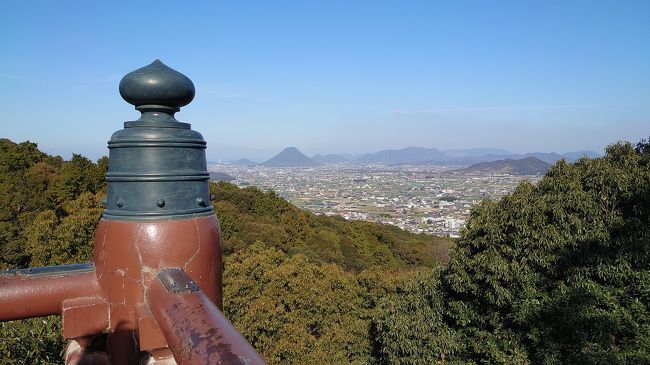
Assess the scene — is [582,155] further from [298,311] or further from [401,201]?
[401,201]

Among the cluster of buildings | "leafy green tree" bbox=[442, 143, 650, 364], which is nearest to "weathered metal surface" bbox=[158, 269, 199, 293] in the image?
"leafy green tree" bbox=[442, 143, 650, 364]

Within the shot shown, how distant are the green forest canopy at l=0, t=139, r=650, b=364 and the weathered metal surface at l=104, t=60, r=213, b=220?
3.75 m

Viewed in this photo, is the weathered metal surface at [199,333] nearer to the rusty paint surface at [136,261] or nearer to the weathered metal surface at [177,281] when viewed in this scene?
the weathered metal surface at [177,281]

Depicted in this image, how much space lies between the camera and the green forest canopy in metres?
7.84

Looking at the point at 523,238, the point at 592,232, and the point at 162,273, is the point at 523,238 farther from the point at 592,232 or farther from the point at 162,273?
the point at 162,273

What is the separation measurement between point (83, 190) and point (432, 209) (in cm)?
5434

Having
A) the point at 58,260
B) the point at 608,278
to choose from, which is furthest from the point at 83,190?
the point at 608,278

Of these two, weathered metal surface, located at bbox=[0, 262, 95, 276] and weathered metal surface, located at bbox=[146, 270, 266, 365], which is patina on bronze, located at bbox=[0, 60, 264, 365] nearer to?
weathered metal surface, located at bbox=[0, 262, 95, 276]

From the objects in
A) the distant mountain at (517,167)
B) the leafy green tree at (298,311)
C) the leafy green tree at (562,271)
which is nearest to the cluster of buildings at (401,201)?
the distant mountain at (517,167)

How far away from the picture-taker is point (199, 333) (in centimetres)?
90

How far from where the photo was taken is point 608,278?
8.23 metres

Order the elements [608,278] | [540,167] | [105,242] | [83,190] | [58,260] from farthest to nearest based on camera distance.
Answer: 1. [540,167]
2. [83,190]
3. [58,260]
4. [608,278]
5. [105,242]

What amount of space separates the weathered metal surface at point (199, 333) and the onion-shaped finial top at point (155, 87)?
72 centimetres

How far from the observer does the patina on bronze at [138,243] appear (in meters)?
1.48
